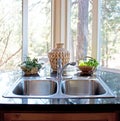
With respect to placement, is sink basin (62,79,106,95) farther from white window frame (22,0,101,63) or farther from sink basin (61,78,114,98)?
white window frame (22,0,101,63)

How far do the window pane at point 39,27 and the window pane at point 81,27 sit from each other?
0.39m

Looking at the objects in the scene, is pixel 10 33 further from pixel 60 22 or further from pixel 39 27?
Result: pixel 60 22

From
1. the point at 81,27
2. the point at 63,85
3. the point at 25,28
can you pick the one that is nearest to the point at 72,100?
the point at 63,85

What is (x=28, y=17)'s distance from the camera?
3969 millimetres

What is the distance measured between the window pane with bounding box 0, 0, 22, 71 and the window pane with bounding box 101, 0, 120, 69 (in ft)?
4.18

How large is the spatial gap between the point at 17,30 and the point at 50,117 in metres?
2.61

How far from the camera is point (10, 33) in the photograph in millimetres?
3967

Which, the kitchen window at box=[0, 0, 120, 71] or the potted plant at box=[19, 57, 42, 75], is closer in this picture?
the potted plant at box=[19, 57, 42, 75]

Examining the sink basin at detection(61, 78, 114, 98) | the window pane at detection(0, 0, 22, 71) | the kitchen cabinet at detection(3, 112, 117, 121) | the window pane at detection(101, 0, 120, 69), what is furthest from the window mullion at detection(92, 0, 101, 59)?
the kitchen cabinet at detection(3, 112, 117, 121)

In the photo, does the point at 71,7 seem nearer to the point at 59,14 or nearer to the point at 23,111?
the point at 59,14

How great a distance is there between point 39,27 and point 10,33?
1.47 ft

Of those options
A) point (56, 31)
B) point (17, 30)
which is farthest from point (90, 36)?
point (17, 30)

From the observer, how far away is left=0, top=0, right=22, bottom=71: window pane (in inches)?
156

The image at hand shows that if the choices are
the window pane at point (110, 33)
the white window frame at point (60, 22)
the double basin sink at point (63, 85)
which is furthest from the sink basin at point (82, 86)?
the white window frame at point (60, 22)
